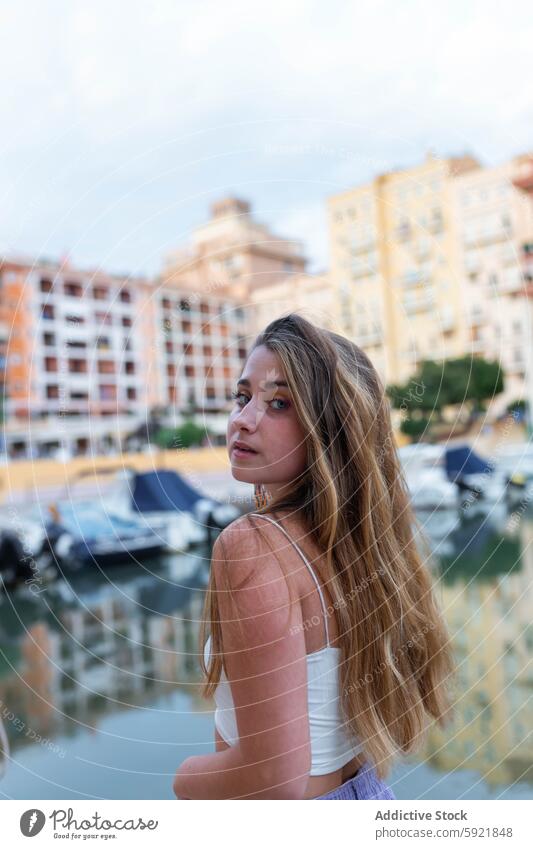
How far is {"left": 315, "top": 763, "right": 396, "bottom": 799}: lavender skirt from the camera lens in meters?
0.44

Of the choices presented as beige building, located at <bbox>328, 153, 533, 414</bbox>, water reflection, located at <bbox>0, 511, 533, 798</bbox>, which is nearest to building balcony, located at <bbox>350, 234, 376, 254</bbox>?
beige building, located at <bbox>328, 153, 533, 414</bbox>

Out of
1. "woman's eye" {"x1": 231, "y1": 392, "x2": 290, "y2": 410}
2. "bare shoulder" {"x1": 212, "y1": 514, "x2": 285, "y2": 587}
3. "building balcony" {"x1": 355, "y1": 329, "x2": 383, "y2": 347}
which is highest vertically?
"building balcony" {"x1": 355, "y1": 329, "x2": 383, "y2": 347}

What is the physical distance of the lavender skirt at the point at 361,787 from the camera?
1.45 feet

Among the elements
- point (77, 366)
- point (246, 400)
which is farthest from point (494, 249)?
point (77, 366)

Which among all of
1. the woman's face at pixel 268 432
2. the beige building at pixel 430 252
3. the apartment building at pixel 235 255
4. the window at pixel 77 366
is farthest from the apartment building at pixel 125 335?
the window at pixel 77 366

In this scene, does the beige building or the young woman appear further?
the beige building

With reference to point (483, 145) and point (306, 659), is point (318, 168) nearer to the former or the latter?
point (483, 145)

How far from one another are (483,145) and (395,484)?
35 centimetres

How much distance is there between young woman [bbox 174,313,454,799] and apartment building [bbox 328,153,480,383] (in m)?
0.21

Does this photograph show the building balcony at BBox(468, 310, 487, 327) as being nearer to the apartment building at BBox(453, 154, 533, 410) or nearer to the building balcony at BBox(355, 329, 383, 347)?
the apartment building at BBox(453, 154, 533, 410)

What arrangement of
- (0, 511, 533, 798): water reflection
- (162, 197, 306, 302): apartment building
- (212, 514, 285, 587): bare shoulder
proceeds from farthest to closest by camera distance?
1. (0, 511, 533, 798): water reflection
2. (162, 197, 306, 302): apartment building
3. (212, 514, 285, 587): bare shoulder

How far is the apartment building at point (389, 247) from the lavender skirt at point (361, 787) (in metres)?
0.29

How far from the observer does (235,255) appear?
0.78m

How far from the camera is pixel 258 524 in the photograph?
351mm
